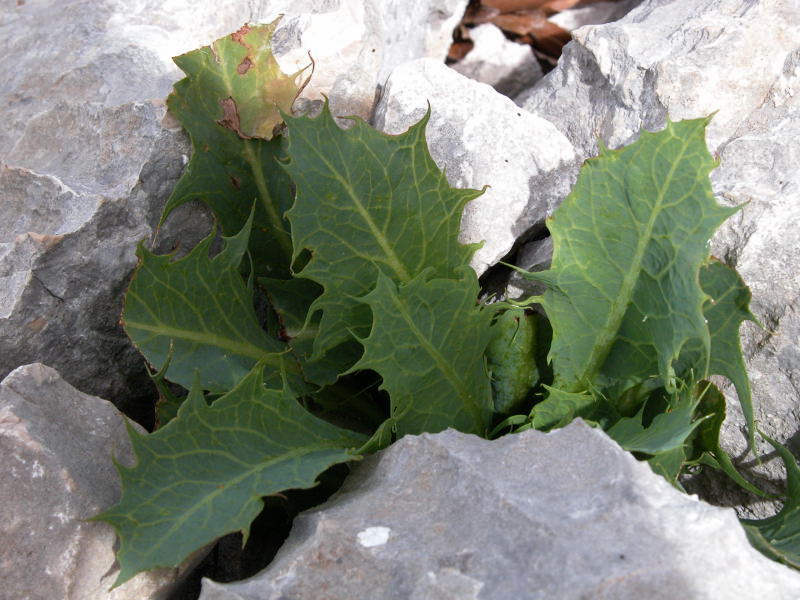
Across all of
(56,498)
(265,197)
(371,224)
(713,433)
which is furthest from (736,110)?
(56,498)

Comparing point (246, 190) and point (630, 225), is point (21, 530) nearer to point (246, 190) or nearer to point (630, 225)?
point (246, 190)

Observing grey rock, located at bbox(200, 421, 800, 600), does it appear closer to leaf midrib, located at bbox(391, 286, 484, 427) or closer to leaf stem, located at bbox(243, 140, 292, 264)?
leaf midrib, located at bbox(391, 286, 484, 427)

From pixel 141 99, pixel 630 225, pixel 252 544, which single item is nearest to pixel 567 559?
pixel 630 225

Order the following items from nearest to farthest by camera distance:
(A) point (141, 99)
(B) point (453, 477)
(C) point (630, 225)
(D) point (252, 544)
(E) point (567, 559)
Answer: (E) point (567, 559), (B) point (453, 477), (C) point (630, 225), (D) point (252, 544), (A) point (141, 99)

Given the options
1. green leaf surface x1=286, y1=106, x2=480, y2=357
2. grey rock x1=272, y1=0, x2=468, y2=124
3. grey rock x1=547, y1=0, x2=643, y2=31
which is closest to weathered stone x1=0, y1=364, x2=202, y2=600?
green leaf surface x1=286, y1=106, x2=480, y2=357

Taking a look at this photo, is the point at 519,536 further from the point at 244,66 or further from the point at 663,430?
the point at 244,66

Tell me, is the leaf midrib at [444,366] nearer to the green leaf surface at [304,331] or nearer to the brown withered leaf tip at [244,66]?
the green leaf surface at [304,331]
